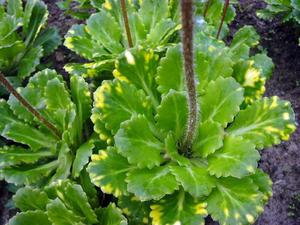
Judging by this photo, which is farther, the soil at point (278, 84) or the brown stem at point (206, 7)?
the brown stem at point (206, 7)

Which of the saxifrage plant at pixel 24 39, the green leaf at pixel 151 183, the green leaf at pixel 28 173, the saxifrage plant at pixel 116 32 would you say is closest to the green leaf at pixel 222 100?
the green leaf at pixel 151 183

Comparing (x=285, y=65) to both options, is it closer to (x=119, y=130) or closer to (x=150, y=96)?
(x=150, y=96)

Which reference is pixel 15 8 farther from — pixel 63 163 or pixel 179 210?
pixel 179 210

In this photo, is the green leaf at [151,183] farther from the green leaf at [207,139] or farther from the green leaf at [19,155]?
the green leaf at [19,155]

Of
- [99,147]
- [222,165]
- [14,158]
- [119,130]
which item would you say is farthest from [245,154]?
[14,158]

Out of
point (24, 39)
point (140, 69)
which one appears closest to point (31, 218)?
point (140, 69)
